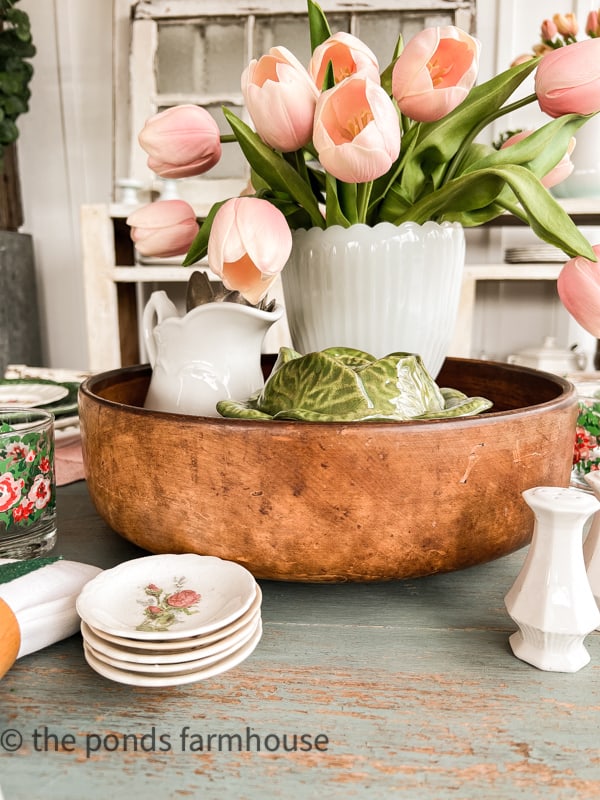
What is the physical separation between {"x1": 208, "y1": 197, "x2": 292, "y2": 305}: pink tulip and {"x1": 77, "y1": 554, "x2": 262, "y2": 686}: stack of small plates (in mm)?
201

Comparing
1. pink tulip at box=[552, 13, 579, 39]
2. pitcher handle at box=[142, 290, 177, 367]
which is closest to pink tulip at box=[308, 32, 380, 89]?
pitcher handle at box=[142, 290, 177, 367]

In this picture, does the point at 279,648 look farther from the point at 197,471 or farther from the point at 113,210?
the point at 113,210

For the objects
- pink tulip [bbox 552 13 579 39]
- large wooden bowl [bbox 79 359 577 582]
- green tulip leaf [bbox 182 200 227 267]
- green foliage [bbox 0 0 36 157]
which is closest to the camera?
large wooden bowl [bbox 79 359 577 582]

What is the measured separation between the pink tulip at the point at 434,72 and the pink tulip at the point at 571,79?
0.19 ft

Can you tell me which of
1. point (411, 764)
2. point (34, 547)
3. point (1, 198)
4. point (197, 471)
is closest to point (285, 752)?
point (411, 764)

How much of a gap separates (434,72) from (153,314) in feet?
1.02

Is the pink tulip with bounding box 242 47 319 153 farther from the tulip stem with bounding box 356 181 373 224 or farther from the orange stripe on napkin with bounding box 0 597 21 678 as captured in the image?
the orange stripe on napkin with bounding box 0 597 21 678

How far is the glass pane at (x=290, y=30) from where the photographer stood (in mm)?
1916

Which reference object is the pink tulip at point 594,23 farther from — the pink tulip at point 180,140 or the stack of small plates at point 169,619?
the stack of small plates at point 169,619

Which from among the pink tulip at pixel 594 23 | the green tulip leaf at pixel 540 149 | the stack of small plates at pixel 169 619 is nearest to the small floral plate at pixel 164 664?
the stack of small plates at pixel 169 619

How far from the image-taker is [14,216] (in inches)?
85.7

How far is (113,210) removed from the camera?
1847 millimetres

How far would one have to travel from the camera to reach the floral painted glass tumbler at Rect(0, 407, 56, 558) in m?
0.47

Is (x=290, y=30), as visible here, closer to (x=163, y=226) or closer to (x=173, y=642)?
(x=163, y=226)
